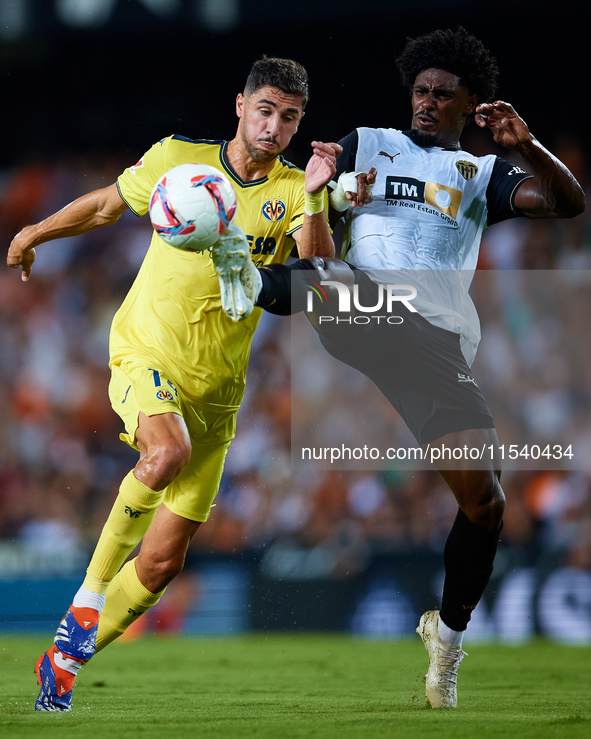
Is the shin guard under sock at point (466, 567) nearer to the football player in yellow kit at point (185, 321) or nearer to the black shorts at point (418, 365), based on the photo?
the black shorts at point (418, 365)

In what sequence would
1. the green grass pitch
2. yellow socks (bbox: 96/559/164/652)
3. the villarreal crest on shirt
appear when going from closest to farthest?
the green grass pitch → the villarreal crest on shirt → yellow socks (bbox: 96/559/164/652)

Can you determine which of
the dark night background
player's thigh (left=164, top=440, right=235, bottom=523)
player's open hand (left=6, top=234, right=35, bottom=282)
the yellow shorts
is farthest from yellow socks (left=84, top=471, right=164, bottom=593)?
the dark night background

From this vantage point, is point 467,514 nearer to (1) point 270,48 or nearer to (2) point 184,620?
(2) point 184,620

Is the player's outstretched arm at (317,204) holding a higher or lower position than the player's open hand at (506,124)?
lower

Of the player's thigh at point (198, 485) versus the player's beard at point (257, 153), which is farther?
the player's thigh at point (198, 485)

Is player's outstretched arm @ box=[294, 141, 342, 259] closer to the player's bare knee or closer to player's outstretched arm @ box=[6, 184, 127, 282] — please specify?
player's outstretched arm @ box=[6, 184, 127, 282]

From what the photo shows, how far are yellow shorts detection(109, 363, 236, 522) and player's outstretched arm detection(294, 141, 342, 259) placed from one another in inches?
33.6

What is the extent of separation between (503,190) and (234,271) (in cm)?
151

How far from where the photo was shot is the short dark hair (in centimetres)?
396

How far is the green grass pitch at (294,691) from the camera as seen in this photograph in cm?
303

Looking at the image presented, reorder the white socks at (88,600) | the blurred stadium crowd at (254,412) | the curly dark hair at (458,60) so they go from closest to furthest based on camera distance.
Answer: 1. the white socks at (88,600)
2. the curly dark hair at (458,60)
3. the blurred stadium crowd at (254,412)

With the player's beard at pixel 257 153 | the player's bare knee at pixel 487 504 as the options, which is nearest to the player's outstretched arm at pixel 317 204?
the player's beard at pixel 257 153

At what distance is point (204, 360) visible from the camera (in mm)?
4000

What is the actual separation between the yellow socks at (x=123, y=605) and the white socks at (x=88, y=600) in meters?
0.37
